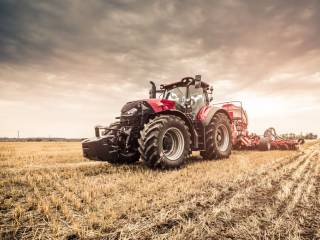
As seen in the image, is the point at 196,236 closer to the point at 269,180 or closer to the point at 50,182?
the point at 269,180

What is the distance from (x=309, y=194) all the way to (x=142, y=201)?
100 inches

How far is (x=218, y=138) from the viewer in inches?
374

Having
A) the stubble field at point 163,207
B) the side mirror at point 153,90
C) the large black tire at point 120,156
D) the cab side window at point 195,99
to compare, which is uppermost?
the side mirror at point 153,90

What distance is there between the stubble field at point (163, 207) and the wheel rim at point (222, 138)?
382 cm

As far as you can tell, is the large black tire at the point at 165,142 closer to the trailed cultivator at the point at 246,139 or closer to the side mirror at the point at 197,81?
the side mirror at the point at 197,81

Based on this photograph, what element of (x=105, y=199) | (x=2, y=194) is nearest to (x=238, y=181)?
(x=105, y=199)

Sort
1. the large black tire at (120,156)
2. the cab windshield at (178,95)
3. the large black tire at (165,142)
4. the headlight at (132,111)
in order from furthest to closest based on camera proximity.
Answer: the cab windshield at (178,95), the headlight at (132,111), the large black tire at (120,156), the large black tire at (165,142)

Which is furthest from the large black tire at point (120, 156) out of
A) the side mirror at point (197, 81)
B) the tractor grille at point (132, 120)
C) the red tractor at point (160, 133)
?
the side mirror at point (197, 81)

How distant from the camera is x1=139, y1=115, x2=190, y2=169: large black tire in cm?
620

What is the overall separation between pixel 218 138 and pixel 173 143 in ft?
9.52

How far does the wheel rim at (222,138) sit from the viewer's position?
31.2ft

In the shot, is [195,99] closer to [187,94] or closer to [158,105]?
[187,94]

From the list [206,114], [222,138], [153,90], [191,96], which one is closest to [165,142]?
[206,114]

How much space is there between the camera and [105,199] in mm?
3932
